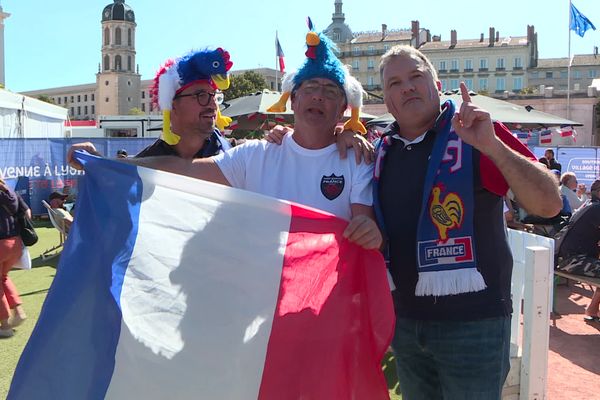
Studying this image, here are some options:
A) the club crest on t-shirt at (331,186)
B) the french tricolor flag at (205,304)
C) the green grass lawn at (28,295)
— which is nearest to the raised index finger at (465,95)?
the club crest on t-shirt at (331,186)

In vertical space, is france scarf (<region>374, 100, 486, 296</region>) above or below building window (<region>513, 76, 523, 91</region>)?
below

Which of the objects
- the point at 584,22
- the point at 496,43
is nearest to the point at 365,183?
the point at 584,22

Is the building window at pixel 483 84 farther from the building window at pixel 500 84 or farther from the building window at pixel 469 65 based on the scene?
the building window at pixel 469 65

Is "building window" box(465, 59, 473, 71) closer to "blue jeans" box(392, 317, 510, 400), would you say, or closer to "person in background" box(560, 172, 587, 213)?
"person in background" box(560, 172, 587, 213)

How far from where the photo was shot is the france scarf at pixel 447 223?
200 centimetres

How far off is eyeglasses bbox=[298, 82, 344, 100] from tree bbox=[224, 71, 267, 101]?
5178 cm

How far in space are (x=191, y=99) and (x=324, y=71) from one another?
1.03 metres

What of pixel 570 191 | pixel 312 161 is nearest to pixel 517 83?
pixel 570 191

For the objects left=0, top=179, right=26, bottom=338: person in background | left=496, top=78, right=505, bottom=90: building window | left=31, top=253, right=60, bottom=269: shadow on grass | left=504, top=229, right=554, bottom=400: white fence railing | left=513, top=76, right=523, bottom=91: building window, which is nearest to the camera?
left=504, top=229, right=554, bottom=400: white fence railing

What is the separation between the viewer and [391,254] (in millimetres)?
2191

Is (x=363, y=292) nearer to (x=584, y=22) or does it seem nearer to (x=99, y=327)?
(x=99, y=327)

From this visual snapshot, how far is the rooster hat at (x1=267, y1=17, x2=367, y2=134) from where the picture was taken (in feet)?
7.35

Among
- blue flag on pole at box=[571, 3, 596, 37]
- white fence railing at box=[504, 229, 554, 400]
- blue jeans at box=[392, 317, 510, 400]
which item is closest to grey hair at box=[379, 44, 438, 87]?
blue jeans at box=[392, 317, 510, 400]

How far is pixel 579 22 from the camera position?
24547mm
